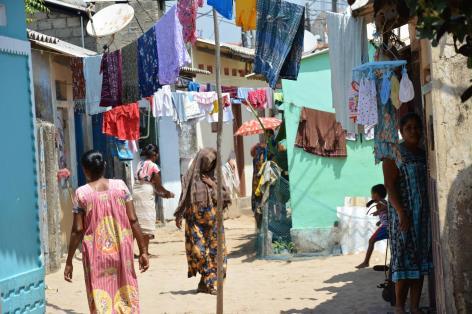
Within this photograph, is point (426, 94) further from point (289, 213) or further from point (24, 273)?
point (289, 213)

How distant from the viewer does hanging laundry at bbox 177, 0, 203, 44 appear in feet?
34.5

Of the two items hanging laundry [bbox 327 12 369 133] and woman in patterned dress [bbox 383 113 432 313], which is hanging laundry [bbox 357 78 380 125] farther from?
woman in patterned dress [bbox 383 113 432 313]

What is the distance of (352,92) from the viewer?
361 inches

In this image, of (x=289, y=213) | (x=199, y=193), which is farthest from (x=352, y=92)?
(x=289, y=213)

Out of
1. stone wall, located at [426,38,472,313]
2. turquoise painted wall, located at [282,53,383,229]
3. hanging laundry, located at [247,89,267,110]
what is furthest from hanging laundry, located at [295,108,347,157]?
hanging laundry, located at [247,89,267,110]

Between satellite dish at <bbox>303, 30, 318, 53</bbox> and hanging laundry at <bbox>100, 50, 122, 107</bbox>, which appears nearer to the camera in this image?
hanging laundry at <bbox>100, 50, 122, 107</bbox>

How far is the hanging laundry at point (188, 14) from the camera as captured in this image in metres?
10.5

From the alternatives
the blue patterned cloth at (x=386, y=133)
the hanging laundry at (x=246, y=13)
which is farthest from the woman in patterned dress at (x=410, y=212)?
the hanging laundry at (x=246, y=13)

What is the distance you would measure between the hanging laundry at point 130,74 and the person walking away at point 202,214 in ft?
7.90

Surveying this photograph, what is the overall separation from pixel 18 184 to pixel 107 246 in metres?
0.94

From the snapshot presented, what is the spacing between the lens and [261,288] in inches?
408

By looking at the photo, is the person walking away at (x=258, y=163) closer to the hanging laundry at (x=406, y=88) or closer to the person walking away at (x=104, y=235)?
the hanging laundry at (x=406, y=88)

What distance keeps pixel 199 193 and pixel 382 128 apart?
2662 millimetres

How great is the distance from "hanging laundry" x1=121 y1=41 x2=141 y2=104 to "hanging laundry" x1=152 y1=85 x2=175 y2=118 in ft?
12.7
